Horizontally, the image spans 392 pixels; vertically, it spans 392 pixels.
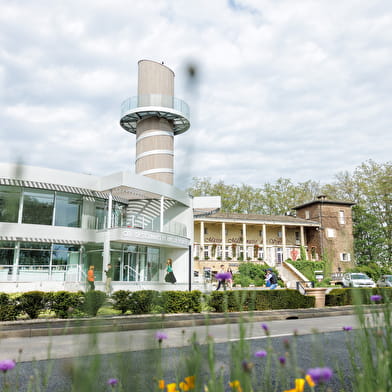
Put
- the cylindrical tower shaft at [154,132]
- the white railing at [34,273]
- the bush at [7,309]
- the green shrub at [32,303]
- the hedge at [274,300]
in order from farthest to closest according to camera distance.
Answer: the cylindrical tower shaft at [154,132] < the white railing at [34,273] < the hedge at [274,300] < the green shrub at [32,303] < the bush at [7,309]

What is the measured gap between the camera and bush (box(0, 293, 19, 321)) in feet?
34.3

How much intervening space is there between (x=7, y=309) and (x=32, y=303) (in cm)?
65

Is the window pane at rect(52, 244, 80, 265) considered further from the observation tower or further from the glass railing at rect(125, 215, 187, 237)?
the observation tower

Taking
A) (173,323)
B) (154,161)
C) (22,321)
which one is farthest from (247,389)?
(154,161)

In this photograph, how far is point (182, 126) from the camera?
32031 mm

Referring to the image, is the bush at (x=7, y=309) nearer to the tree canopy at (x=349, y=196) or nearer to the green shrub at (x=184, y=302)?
the green shrub at (x=184, y=302)

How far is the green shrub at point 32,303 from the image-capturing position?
10781 millimetres

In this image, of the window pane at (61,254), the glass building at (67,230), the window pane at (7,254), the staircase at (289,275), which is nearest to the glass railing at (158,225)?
the glass building at (67,230)

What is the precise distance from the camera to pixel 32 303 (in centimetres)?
1088

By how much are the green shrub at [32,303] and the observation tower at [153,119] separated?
18211mm

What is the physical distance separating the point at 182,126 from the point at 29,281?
1775 centimetres

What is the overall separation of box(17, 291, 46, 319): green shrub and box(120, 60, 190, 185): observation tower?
18.2m

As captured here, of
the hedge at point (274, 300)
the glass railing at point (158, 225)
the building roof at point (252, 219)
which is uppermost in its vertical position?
the building roof at point (252, 219)

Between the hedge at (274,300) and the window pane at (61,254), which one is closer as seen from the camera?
the hedge at (274,300)
